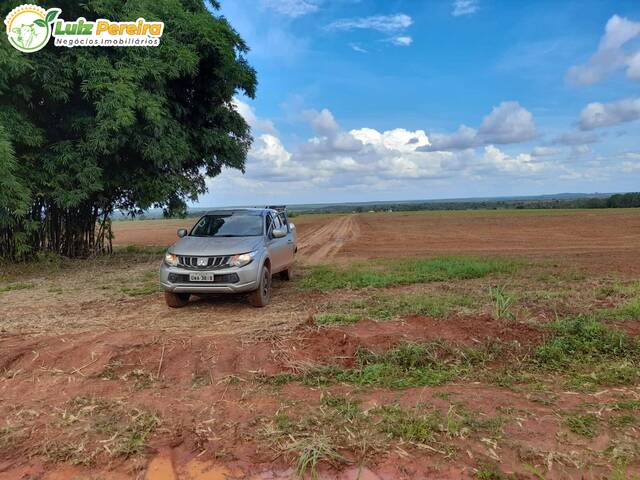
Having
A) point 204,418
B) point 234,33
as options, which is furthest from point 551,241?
point 204,418

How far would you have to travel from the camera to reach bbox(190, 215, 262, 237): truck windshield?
8398 mm

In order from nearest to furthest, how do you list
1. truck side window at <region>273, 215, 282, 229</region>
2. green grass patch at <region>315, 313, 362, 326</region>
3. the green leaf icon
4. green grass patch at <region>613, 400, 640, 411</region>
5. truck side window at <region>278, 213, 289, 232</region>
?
green grass patch at <region>613, 400, 640, 411</region>, green grass patch at <region>315, 313, 362, 326</region>, truck side window at <region>273, 215, 282, 229</region>, truck side window at <region>278, 213, 289, 232</region>, the green leaf icon

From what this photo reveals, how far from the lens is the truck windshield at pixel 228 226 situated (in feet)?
27.6

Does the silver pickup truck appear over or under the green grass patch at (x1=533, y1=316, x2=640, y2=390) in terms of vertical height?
over

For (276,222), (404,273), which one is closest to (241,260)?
(276,222)

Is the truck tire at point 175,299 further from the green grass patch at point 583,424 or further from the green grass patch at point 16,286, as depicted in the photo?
the green grass patch at point 583,424

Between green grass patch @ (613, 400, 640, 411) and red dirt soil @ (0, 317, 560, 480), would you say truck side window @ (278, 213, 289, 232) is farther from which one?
green grass patch @ (613, 400, 640, 411)

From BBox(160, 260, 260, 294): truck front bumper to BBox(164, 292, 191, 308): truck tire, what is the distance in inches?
13.0

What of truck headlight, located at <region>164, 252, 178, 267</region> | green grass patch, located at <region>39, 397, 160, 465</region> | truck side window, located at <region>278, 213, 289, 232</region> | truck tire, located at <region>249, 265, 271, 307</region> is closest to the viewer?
green grass patch, located at <region>39, 397, 160, 465</region>

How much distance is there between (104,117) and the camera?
11.1 m

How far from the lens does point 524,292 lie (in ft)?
27.8

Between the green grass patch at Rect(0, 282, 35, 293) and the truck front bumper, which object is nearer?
the truck front bumper

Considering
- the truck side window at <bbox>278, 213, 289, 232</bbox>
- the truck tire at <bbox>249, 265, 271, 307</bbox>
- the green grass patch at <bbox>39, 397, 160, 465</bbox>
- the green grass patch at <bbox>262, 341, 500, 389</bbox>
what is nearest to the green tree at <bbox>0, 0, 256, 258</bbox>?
the truck side window at <bbox>278, 213, 289, 232</bbox>

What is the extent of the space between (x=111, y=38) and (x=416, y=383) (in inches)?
464
